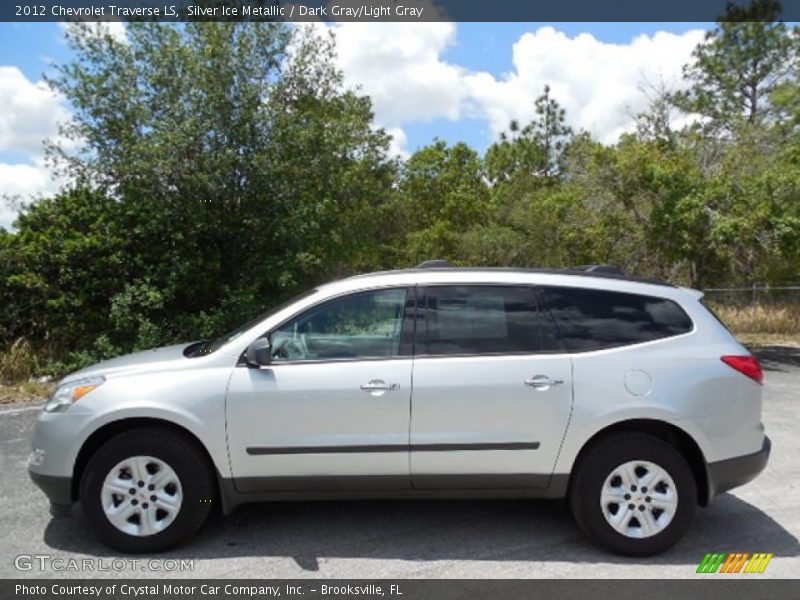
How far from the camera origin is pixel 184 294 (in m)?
10.2

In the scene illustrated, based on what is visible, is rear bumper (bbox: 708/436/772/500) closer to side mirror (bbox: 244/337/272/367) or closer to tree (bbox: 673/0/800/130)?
side mirror (bbox: 244/337/272/367)

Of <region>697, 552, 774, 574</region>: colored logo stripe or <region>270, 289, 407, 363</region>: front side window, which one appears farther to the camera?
<region>270, 289, 407, 363</region>: front side window

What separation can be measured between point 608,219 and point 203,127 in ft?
26.4

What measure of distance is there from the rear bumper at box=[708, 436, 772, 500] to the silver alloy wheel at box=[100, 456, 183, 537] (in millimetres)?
3211

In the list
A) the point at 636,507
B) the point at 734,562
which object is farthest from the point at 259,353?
the point at 734,562

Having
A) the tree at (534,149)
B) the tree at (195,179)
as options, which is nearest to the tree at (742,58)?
the tree at (534,149)

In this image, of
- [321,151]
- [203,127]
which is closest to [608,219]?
[321,151]

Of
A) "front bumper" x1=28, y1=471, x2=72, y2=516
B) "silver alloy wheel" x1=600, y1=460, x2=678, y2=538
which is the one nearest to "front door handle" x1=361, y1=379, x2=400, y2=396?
"silver alloy wheel" x1=600, y1=460, x2=678, y2=538

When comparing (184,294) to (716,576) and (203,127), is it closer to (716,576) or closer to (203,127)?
(203,127)

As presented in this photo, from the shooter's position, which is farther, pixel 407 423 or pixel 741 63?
pixel 741 63

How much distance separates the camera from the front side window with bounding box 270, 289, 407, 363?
13.6 feet

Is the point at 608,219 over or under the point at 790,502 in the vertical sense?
over

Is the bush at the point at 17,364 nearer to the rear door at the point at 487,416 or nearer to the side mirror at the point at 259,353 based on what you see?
the side mirror at the point at 259,353
